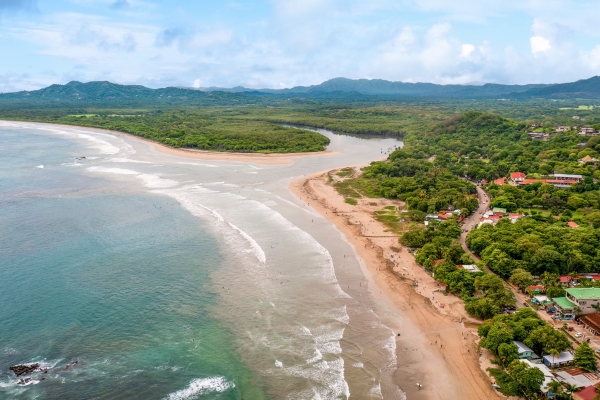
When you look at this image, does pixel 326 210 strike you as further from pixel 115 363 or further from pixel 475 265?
pixel 115 363

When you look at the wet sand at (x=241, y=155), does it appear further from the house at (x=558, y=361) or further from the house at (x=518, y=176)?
the house at (x=558, y=361)

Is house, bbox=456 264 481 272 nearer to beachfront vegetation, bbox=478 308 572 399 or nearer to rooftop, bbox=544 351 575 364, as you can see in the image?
beachfront vegetation, bbox=478 308 572 399

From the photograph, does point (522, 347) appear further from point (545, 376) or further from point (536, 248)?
point (536, 248)

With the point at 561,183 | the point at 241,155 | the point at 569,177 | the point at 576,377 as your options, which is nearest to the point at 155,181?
the point at 241,155

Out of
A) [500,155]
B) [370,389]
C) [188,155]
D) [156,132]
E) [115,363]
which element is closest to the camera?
[370,389]

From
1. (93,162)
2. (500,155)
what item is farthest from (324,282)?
(93,162)

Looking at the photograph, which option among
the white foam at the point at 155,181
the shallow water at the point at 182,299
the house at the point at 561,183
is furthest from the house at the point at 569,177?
the white foam at the point at 155,181

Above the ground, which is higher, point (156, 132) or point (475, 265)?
point (156, 132)
